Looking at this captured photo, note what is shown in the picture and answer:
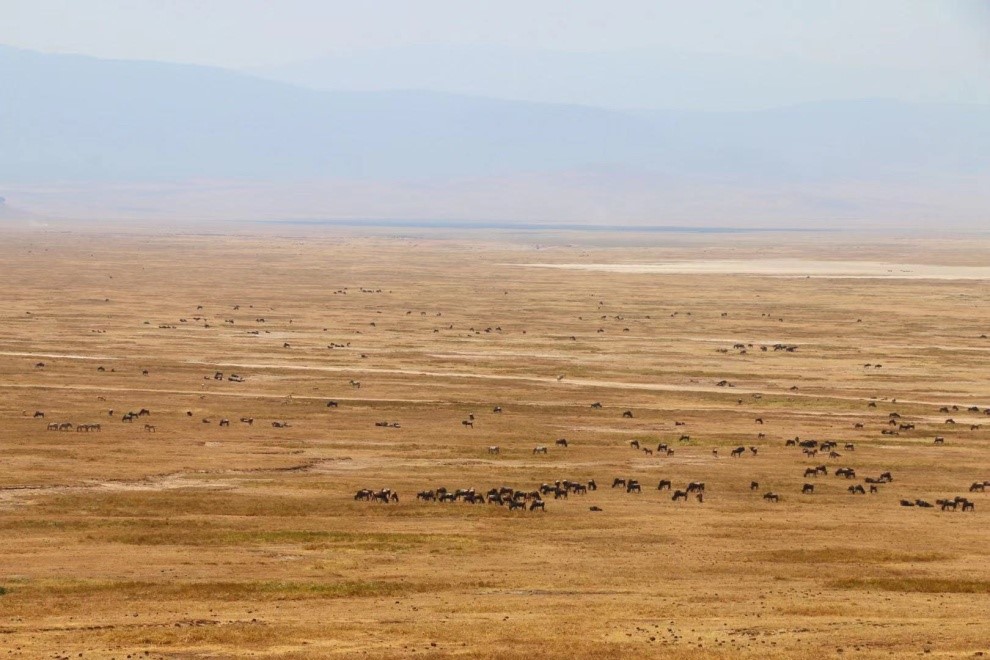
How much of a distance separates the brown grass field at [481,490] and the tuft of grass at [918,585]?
94mm

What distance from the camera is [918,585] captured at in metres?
33.1

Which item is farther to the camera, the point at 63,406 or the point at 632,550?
the point at 63,406

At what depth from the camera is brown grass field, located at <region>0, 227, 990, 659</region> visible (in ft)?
93.8

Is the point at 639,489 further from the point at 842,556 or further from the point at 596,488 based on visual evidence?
the point at 842,556

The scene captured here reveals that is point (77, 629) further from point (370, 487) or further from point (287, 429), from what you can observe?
point (287, 429)

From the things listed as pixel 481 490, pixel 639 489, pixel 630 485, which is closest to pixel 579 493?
pixel 630 485

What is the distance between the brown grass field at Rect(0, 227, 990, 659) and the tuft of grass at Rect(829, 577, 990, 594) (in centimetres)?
9

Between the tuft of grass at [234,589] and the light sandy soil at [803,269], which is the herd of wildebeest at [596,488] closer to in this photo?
the tuft of grass at [234,589]

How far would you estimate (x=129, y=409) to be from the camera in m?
59.0

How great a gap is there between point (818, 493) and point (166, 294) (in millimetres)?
87464

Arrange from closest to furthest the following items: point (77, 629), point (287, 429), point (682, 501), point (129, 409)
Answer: point (77, 629), point (682, 501), point (287, 429), point (129, 409)

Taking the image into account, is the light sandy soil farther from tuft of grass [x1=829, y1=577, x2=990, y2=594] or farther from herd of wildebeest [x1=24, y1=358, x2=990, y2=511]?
tuft of grass [x1=829, y1=577, x2=990, y2=594]

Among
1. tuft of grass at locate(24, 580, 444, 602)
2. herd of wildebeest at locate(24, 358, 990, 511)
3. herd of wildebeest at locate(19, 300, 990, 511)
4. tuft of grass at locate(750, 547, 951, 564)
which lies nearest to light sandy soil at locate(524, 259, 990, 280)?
herd of wildebeest at locate(19, 300, 990, 511)

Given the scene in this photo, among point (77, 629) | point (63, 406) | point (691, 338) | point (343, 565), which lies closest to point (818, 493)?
point (343, 565)
